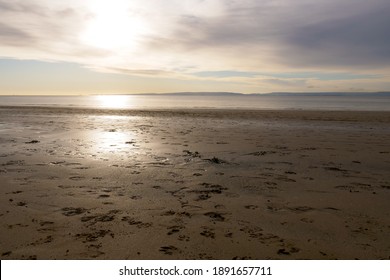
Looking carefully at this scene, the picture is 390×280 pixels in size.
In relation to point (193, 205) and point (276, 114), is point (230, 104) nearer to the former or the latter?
point (276, 114)

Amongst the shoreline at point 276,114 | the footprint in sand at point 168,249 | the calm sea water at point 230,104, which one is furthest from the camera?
the calm sea water at point 230,104

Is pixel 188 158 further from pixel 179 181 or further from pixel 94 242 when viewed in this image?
pixel 94 242

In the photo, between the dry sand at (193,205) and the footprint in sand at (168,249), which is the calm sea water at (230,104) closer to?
the dry sand at (193,205)

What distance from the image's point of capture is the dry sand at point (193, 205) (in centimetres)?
420

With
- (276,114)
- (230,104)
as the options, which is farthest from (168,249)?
(230,104)

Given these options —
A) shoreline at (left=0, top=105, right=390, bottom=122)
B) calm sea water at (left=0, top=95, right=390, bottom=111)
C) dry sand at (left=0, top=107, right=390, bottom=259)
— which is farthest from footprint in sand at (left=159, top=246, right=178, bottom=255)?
calm sea water at (left=0, top=95, right=390, bottom=111)

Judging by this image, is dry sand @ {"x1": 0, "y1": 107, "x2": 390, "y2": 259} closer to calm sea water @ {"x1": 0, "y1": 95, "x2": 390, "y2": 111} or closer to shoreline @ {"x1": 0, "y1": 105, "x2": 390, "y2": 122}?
shoreline @ {"x1": 0, "y1": 105, "x2": 390, "y2": 122}

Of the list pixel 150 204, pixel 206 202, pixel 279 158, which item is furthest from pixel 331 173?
pixel 150 204

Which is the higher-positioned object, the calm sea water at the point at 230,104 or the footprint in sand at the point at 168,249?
the calm sea water at the point at 230,104

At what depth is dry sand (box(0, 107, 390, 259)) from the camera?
420cm

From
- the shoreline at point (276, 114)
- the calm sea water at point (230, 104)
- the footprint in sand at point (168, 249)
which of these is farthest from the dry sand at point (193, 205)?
the calm sea water at point (230, 104)

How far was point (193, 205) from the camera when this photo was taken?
5.68 m
